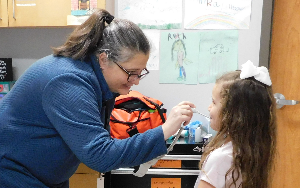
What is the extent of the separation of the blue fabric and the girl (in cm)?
28

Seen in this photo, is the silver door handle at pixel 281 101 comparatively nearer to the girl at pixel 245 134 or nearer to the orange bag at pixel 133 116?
the girl at pixel 245 134

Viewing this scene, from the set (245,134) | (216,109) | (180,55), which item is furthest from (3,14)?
(245,134)

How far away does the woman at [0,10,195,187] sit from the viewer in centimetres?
81

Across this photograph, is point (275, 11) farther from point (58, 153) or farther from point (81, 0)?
point (58, 153)

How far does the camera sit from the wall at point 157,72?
2010 mm

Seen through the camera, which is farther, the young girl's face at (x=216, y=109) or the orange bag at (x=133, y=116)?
the orange bag at (x=133, y=116)

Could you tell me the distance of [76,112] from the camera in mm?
802

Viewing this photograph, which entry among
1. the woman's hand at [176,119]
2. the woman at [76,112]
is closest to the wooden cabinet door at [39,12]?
the woman at [76,112]

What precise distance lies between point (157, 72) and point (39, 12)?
91 cm

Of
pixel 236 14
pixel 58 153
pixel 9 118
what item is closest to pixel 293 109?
pixel 236 14

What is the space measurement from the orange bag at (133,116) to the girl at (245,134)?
2.38 feet

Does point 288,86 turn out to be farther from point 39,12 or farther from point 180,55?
point 39,12

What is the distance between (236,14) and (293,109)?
85 centimetres

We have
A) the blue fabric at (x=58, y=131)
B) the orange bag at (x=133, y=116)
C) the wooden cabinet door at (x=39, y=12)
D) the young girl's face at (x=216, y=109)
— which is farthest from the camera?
the wooden cabinet door at (x=39, y=12)
